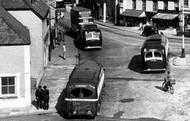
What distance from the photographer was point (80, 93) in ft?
114

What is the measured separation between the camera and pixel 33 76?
45031 millimetres

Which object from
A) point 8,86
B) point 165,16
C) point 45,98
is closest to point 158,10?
point 165,16

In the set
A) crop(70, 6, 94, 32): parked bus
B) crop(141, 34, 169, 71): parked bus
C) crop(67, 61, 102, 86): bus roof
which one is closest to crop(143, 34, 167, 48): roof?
crop(141, 34, 169, 71): parked bus

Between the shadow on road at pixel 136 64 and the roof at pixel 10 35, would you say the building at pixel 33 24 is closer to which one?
the roof at pixel 10 35

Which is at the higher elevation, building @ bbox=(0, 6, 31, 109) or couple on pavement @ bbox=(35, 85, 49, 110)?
building @ bbox=(0, 6, 31, 109)

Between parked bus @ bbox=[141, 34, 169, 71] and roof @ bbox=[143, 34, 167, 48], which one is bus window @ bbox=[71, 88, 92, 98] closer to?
parked bus @ bbox=[141, 34, 169, 71]

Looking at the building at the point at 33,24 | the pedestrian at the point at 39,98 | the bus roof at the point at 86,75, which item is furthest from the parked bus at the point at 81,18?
the pedestrian at the point at 39,98

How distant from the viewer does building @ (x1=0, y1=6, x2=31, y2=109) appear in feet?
125

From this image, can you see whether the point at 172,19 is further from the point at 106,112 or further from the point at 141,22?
the point at 106,112

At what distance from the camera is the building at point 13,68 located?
125 ft

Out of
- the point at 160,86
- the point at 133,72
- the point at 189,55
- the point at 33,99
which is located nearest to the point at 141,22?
the point at 189,55

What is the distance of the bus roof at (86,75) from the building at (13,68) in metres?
4.21

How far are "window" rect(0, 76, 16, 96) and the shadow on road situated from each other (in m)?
16.0

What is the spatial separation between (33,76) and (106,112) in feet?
35.3
